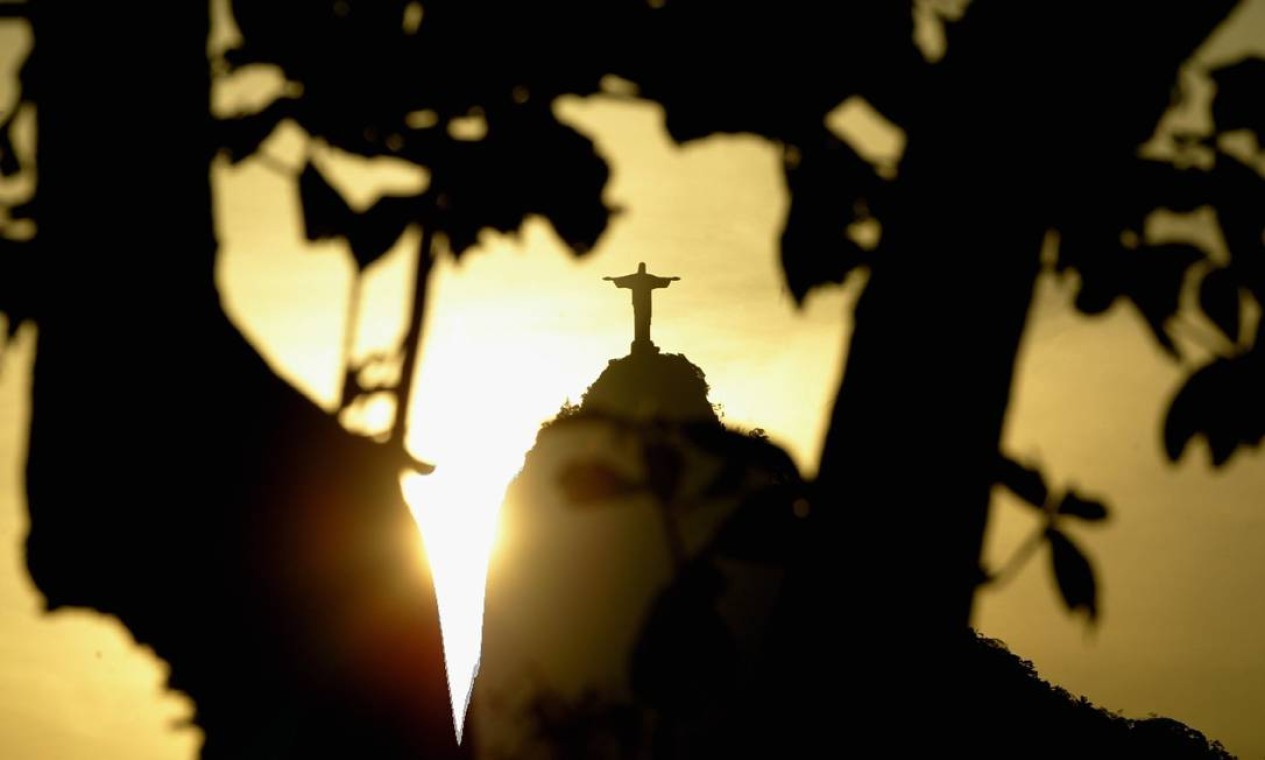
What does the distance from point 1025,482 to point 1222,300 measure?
0.69m

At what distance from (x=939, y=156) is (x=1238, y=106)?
3.88 ft

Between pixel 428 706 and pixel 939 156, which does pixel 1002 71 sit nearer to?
pixel 939 156

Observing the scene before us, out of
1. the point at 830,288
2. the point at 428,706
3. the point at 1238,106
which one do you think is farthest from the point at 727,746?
the point at 1238,106

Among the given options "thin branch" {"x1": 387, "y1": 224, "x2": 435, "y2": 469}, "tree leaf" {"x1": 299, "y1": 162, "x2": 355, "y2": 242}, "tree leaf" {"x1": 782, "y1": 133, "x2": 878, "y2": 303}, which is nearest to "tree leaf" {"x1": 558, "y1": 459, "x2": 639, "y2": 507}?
"thin branch" {"x1": 387, "y1": 224, "x2": 435, "y2": 469}

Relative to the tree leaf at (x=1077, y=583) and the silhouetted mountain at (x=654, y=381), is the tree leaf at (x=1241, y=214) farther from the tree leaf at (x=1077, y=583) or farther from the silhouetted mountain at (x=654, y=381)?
the silhouetted mountain at (x=654, y=381)

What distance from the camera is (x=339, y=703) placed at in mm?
2404

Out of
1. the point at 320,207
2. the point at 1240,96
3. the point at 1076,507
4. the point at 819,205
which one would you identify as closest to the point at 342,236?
the point at 320,207

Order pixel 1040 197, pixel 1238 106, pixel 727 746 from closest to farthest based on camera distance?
pixel 1040 197 < pixel 727 746 < pixel 1238 106

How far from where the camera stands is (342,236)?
2.56 meters

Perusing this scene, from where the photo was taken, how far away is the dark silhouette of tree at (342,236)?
2152mm

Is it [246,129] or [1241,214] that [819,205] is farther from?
[246,129]

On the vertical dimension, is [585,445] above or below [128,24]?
below

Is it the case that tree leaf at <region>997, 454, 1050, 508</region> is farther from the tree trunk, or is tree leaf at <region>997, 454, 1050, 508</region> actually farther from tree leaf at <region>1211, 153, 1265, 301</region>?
the tree trunk

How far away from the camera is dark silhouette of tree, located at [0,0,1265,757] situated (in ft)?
7.06
